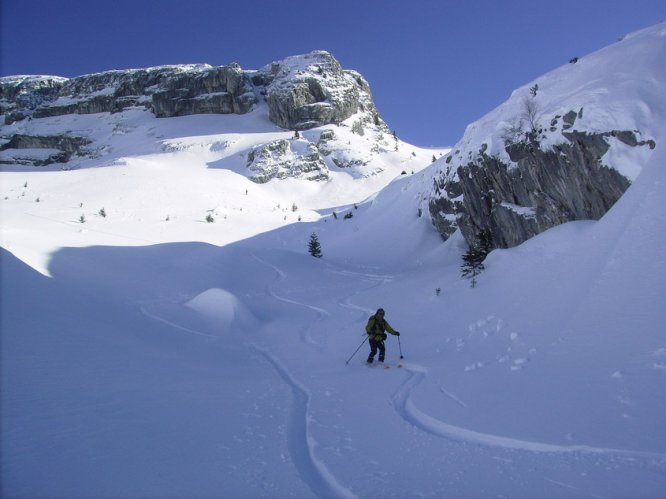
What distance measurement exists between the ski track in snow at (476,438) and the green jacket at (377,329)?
241cm

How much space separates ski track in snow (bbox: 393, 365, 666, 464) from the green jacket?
7.89 ft

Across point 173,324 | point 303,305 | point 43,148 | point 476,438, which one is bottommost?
point 476,438

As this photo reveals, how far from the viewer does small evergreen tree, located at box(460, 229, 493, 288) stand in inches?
513

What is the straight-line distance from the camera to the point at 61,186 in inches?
1502

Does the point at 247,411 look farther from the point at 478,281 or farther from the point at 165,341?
the point at 478,281

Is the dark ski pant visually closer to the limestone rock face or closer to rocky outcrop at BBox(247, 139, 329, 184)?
rocky outcrop at BBox(247, 139, 329, 184)

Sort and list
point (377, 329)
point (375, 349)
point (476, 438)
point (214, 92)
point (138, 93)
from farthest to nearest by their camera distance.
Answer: point (138, 93) < point (214, 92) < point (377, 329) < point (375, 349) < point (476, 438)

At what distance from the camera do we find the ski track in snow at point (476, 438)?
12.7 feet

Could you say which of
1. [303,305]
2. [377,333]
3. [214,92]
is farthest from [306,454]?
[214,92]

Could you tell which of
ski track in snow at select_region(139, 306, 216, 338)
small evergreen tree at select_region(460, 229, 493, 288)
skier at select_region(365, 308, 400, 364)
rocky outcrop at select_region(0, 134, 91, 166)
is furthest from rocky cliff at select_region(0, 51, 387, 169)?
skier at select_region(365, 308, 400, 364)

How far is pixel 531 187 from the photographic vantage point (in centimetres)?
1406

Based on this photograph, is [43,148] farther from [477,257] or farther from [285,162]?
[477,257]

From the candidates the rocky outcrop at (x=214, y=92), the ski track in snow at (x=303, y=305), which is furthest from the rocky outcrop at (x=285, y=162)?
the ski track in snow at (x=303, y=305)

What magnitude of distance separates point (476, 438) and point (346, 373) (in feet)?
12.1
